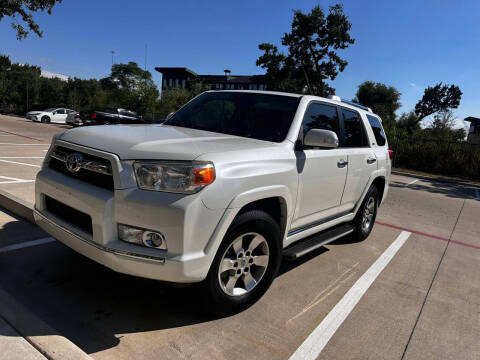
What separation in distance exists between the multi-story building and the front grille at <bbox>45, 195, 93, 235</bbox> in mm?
69859

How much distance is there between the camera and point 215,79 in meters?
78.9

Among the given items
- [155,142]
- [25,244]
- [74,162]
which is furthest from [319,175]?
[25,244]

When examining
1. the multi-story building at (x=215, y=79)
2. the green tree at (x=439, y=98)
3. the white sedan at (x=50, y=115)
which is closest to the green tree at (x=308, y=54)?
the white sedan at (x=50, y=115)

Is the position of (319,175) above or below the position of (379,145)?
below

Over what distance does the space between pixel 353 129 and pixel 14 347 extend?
3965 millimetres

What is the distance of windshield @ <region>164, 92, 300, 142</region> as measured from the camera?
3473 millimetres

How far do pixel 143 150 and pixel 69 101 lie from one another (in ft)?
187

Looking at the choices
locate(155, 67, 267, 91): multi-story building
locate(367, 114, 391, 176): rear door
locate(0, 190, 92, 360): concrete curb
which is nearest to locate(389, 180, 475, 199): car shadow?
locate(367, 114, 391, 176): rear door

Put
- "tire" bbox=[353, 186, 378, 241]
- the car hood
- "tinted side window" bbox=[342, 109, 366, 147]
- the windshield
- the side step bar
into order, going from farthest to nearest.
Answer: "tire" bbox=[353, 186, 378, 241]
"tinted side window" bbox=[342, 109, 366, 147]
the windshield
the side step bar
the car hood

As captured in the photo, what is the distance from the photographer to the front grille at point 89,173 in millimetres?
2531

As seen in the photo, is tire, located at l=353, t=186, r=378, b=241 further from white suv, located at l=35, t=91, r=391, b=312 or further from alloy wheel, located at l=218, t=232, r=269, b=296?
alloy wheel, located at l=218, t=232, r=269, b=296

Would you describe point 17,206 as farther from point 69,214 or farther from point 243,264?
point 243,264

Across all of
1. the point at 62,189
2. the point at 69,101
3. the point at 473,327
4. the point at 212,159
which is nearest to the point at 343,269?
the point at 473,327

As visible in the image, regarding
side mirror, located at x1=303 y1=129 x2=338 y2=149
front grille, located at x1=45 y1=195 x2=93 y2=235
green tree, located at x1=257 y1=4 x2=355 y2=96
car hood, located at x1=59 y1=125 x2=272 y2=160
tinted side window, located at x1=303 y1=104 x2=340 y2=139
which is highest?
green tree, located at x1=257 y1=4 x2=355 y2=96
